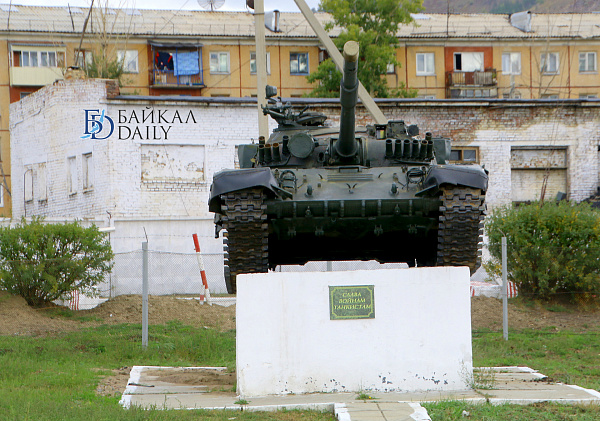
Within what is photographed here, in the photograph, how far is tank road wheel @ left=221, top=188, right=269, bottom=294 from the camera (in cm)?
962

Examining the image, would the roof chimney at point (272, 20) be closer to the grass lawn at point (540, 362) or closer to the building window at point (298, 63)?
the building window at point (298, 63)

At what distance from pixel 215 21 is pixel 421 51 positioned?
10.2 meters

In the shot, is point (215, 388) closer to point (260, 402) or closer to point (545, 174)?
point (260, 402)

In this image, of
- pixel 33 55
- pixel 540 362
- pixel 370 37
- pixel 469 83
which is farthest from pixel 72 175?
pixel 469 83

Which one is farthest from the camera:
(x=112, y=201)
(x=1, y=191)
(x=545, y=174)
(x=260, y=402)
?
(x=1, y=191)

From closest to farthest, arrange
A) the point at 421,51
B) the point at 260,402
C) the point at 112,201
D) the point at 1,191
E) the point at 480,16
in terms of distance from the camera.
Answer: the point at 260,402
the point at 112,201
the point at 1,191
the point at 421,51
the point at 480,16

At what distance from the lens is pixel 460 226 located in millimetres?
9719

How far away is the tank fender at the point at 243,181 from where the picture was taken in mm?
9562

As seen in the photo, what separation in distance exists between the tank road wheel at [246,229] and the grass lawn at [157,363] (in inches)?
59.6

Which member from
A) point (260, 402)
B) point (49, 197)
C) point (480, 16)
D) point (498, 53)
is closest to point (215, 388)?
point (260, 402)

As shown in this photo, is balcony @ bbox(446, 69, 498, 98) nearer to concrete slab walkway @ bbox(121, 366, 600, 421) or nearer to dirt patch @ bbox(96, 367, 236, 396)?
dirt patch @ bbox(96, 367, 236, 396)

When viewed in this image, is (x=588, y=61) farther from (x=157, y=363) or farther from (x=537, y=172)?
(x=157, y=363)

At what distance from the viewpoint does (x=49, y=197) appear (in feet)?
94.4

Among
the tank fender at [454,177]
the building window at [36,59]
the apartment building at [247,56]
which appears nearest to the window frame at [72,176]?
the apartment building at [247,56]
